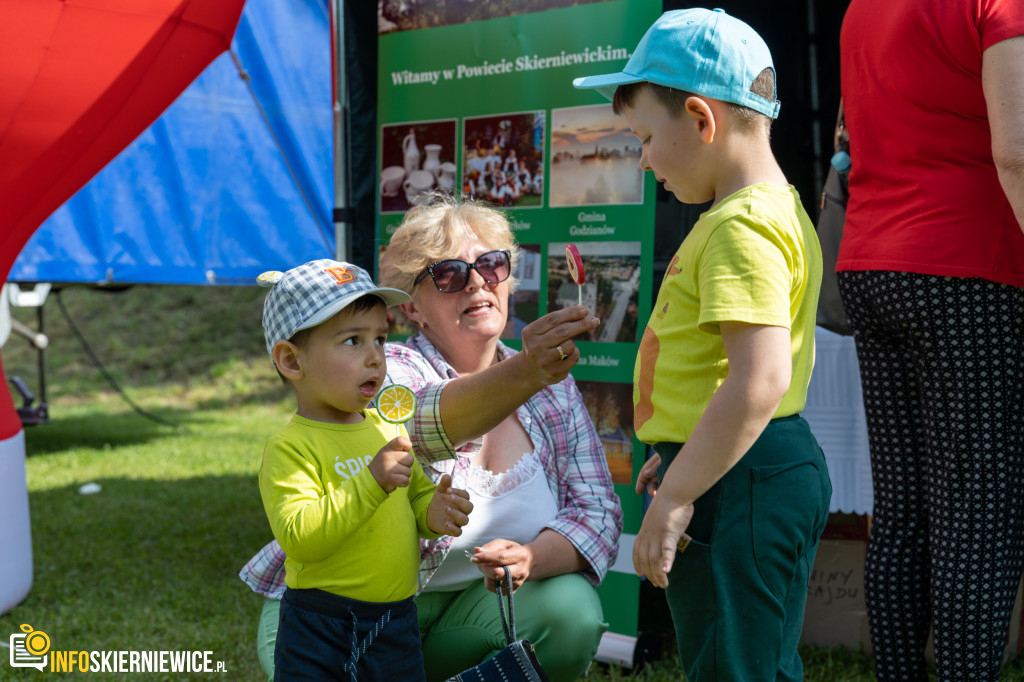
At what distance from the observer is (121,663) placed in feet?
9.41

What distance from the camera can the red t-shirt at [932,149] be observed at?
5.89 feet

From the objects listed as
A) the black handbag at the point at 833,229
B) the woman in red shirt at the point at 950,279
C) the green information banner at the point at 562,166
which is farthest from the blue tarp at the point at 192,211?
the woman in red shirt at the point at 950,279

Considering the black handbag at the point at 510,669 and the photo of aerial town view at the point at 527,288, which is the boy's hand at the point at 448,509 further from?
the photo of aerial town view at the point at 527,288

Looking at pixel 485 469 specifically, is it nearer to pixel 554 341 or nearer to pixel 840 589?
pixel 554 341

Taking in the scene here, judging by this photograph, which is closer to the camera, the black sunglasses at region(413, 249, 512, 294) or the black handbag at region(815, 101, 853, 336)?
the black sunglasses at region(413, 249, 512, 294)

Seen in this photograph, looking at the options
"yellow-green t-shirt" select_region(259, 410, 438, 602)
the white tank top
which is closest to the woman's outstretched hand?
"yellow-green t-shirt" select_region(259, 410, 438, 602)

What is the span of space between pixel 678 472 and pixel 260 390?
9.49 metres

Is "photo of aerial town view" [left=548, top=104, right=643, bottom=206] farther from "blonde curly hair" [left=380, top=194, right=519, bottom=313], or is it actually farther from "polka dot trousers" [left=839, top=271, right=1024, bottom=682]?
"polka dot trousers" [left=839, top=271, right=1024, bottom=682]

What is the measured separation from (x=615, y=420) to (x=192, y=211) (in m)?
2.70

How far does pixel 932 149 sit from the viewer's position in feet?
6.09

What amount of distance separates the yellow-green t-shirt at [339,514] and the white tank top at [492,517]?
271mm

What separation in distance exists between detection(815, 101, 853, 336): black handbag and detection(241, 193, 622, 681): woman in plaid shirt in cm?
83

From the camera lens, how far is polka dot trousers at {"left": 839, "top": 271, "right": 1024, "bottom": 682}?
1.83 metres

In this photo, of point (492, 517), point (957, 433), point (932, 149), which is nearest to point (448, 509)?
point (492, 517)
